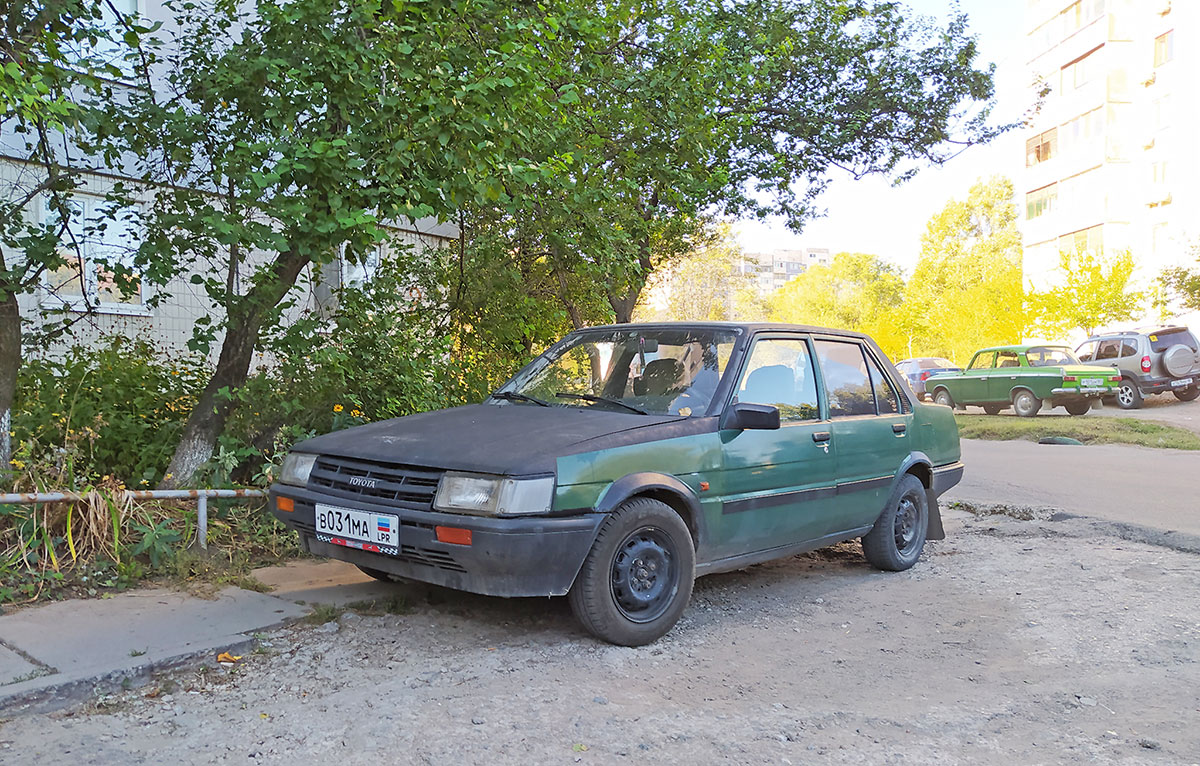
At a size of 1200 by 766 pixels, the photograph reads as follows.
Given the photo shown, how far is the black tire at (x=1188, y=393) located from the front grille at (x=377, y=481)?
25.6 meters

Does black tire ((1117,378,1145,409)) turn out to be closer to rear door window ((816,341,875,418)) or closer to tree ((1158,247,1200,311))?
tree ((1158,247,1200,311))

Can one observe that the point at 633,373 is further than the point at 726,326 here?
No

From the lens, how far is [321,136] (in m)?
5.79

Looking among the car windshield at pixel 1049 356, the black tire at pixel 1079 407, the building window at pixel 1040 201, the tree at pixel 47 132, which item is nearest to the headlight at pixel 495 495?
the tree at pixel 47 132

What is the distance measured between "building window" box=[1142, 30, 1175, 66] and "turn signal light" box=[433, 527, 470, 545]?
48915mm

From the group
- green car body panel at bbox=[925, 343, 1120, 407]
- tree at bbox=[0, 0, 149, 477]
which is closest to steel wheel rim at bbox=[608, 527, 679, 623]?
tree at bbox=[0, 0, 149, 477]

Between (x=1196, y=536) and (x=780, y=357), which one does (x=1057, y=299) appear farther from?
(x=780, y=357)

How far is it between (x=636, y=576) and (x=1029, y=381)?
2029cm

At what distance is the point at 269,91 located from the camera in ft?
20.0

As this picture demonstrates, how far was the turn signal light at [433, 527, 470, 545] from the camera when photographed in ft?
13.5

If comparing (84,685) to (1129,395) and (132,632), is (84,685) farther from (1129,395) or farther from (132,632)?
(1129,395)

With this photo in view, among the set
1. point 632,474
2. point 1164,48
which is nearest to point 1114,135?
point 1164,48

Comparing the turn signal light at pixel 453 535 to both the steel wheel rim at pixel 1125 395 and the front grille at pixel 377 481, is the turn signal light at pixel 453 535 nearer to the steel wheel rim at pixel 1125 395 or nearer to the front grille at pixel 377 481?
the front grille at pixel 377 481

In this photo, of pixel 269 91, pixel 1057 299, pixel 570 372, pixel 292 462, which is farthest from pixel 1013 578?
pixel 1057 299
